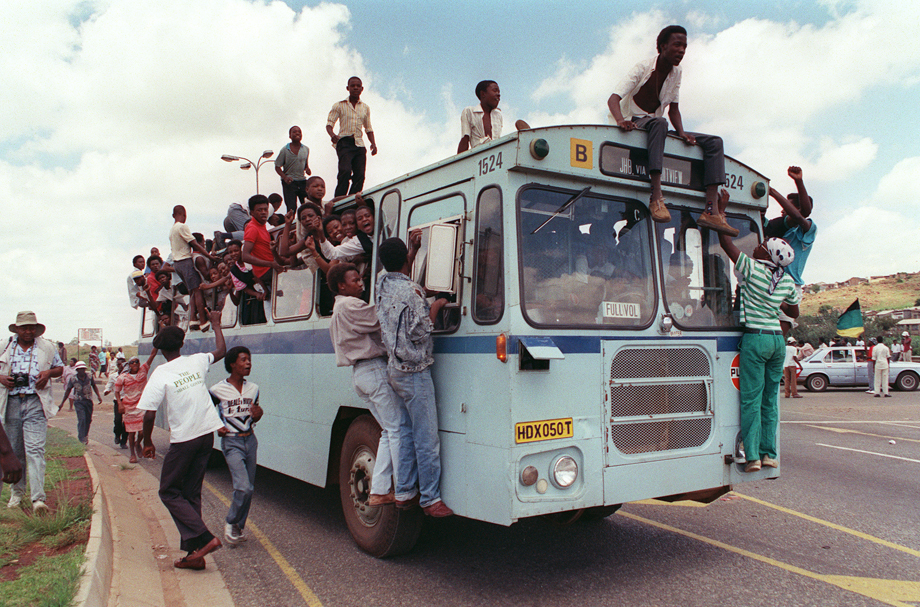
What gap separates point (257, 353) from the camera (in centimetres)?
791

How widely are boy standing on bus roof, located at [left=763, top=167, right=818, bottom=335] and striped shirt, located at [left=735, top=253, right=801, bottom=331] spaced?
0.76 m

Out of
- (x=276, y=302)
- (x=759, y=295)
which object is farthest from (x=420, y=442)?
(x=276, y=302)

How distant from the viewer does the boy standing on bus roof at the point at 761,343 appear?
5.07m

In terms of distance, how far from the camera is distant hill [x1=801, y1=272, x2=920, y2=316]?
6969cm

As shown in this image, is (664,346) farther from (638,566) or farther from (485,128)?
(485,128)

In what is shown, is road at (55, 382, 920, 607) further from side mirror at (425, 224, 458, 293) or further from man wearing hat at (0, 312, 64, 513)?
side mirror at (425, 224, 458, 293)

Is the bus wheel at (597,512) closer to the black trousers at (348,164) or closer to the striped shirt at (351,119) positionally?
the black trousers at (348,164)

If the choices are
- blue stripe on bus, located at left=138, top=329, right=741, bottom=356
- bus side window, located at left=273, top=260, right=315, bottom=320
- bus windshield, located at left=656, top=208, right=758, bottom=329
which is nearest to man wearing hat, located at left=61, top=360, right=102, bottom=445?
blue stripe on bus, located at left=138, top=329, right=741, bottom=356

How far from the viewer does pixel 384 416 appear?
501 cm

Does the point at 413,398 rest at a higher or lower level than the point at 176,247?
lower

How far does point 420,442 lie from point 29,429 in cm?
472

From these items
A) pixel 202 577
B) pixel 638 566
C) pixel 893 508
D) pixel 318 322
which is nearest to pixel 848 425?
pixel 893 508

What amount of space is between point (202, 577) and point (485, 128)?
5123mm

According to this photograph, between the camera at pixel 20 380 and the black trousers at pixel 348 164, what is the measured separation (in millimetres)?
4297
